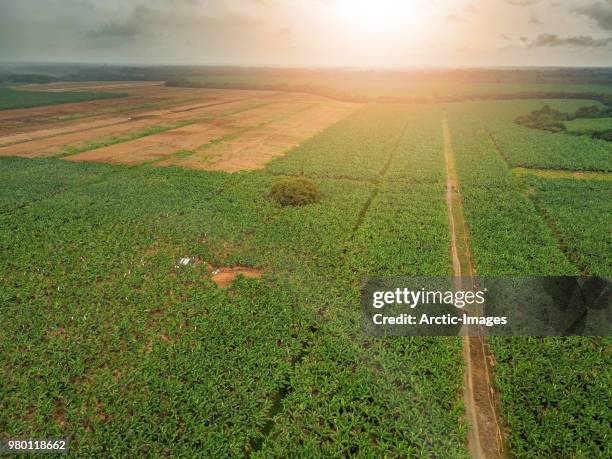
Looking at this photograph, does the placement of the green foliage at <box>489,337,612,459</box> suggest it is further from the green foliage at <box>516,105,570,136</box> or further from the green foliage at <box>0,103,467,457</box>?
the green foliage at <box>516,105,570,136</box>

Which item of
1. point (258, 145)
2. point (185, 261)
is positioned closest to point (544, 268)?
point (185, 261)

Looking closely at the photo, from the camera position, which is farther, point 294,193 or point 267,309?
point 294,193

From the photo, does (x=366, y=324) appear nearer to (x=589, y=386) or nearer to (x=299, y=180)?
(x=589, y=386)

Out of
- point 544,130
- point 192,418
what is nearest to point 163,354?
point 192,418

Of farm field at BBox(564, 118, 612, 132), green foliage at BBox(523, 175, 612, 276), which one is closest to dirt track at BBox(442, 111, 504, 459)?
green foliage at BBox(523, 175, 612, 276)

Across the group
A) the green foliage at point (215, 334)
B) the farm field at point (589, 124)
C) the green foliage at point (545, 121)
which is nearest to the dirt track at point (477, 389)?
the green foliage at point (215, 334)

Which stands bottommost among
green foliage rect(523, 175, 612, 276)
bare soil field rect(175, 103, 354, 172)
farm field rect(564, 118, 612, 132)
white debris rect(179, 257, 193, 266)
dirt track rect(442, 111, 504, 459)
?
dirt track rect(442, 111, 504, 459)

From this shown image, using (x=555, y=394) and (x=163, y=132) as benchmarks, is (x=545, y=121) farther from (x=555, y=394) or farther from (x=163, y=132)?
(x=555, y=394)
